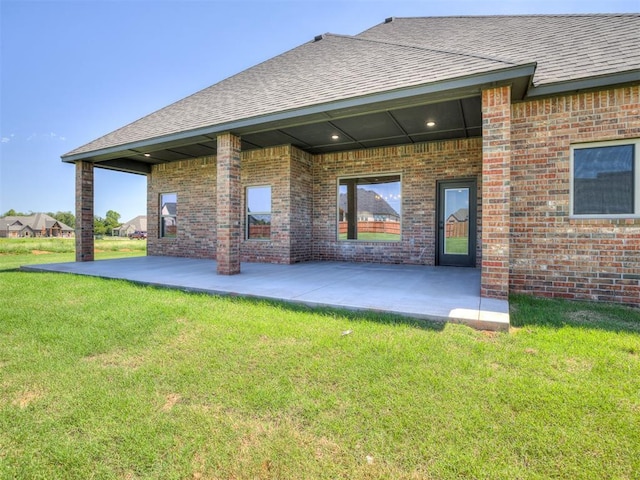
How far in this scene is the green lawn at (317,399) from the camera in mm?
1524

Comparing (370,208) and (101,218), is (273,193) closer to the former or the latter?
(370,208)

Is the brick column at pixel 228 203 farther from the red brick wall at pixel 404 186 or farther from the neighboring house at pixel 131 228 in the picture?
the neighboring house at pixel 131 228

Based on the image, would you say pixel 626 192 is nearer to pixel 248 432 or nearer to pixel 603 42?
pixel 603 42

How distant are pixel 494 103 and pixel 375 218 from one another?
4.87 metres

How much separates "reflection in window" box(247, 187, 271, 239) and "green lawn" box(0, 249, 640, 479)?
18.7 ft

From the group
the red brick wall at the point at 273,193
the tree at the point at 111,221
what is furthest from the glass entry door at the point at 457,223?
Result: the tree at the point at 111,221

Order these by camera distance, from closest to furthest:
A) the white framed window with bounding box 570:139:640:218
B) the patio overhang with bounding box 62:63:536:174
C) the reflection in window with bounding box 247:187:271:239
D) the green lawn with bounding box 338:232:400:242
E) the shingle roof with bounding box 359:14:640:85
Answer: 1. the patio overhang with bounding box 62:63:536:174
2. the white framed window with bounding box 570:139:640:218
3. the shingle roof with bounding box 359:14:640:85
4. the green lawn with bounding box 338:232:400:242
5. the reflection in window with bounding box 247:187:271:239

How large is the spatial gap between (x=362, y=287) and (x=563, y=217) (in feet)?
10.7

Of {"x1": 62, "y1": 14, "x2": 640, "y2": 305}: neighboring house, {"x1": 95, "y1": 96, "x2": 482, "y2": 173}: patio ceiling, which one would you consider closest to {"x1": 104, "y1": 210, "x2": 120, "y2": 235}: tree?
{"x1": 62, "y1": 14, "x2": 640, "y2": 305}: neighboring house

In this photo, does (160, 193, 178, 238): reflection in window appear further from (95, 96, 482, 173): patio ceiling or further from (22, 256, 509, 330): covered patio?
(22, 256, 509, 330): covered patio

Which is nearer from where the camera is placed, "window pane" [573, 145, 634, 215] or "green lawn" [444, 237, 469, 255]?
"window pane" [573, 145, 634, 215]

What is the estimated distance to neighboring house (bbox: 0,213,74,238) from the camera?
219 feet

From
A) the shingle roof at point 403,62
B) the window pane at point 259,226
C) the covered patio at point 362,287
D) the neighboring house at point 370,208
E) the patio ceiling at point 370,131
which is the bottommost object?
the covered patio at point 362,287

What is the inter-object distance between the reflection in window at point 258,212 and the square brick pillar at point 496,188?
6.11 meters
